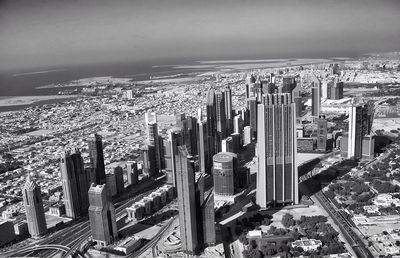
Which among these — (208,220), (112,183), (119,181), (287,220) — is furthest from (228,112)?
(208,220)

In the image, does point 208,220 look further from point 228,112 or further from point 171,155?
point 228,112

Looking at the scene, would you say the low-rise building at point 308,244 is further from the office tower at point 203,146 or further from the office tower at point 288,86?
the office tower at point 288,86

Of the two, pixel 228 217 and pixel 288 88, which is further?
pixel 288 88

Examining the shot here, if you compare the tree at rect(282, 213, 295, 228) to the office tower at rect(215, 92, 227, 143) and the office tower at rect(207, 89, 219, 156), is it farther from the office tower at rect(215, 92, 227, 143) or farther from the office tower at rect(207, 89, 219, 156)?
the office tower at rect(215, 92, 227, 143)

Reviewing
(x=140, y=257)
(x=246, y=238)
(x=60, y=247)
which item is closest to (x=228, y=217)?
(x=246, y=238)

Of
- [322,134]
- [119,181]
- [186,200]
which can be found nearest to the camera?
[186,200]

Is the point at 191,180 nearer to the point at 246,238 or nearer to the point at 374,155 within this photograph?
the point at 246,238
